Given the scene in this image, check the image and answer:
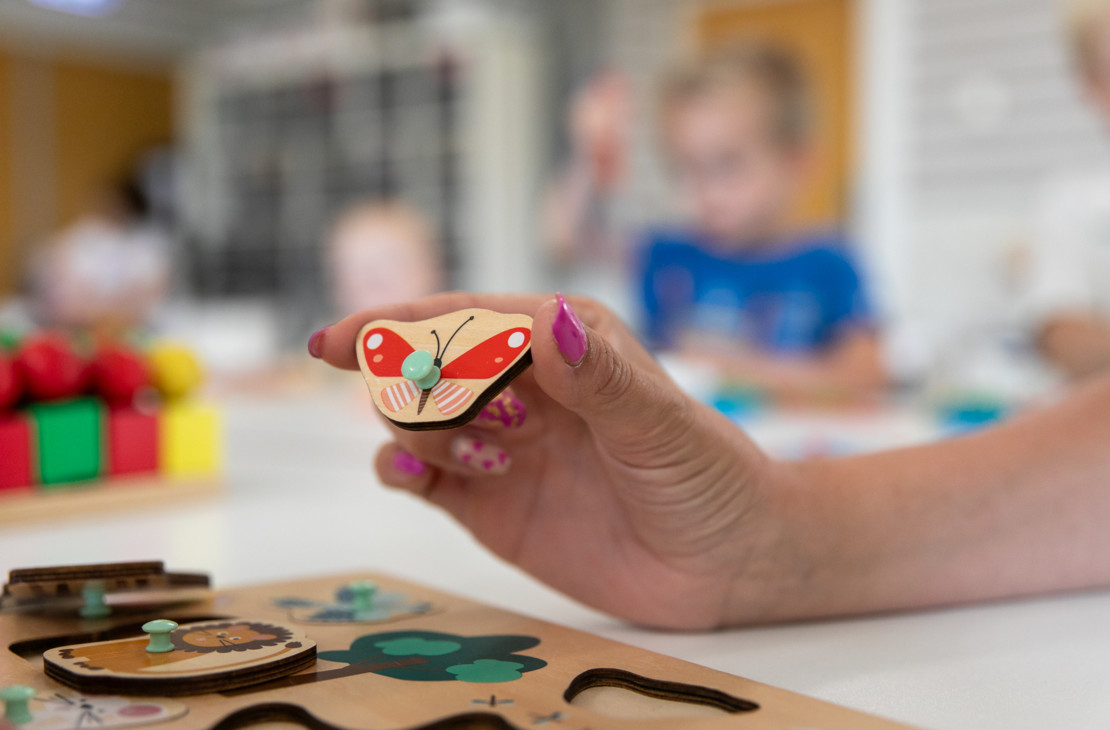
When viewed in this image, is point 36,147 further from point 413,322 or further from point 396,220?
point 413,322

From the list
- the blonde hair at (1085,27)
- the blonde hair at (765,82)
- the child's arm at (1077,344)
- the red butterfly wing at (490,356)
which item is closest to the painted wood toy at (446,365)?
the red butterfly wing at (490,356)

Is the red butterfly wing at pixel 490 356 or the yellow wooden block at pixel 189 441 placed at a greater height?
the red butterfly wing at pixel 490 356

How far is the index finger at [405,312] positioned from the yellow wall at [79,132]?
6.18 m

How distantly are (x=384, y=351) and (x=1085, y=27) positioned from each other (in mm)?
1204

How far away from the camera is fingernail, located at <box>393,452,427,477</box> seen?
0.48 metres

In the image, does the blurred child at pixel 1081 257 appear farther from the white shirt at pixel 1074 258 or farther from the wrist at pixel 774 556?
the wrist at pixel 774 556

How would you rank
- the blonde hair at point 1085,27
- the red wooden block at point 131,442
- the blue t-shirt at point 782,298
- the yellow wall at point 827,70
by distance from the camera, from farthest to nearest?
the yellow wall at point 827,70 < the blue t-shirt at point 782,298 < the blonde hair at point 1085,27 < the red wooden block at point 131,442

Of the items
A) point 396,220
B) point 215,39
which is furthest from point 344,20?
point 396,220

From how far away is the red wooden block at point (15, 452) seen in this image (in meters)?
0.73

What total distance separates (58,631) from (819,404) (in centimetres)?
125

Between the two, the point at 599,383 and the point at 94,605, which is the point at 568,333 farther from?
the point at 94,605

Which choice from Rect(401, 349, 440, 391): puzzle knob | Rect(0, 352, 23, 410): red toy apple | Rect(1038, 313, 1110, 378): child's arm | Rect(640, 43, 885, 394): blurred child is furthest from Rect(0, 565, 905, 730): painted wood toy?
Rect(640, 43, 885, 394): blurred child

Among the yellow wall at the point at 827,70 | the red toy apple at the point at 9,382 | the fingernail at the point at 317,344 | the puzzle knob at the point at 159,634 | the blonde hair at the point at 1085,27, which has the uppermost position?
the yellow wall at the point at 827,70

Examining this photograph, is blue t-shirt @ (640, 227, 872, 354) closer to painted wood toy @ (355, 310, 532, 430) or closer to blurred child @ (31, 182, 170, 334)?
blurred child @ (31, 182, 170, 334)
